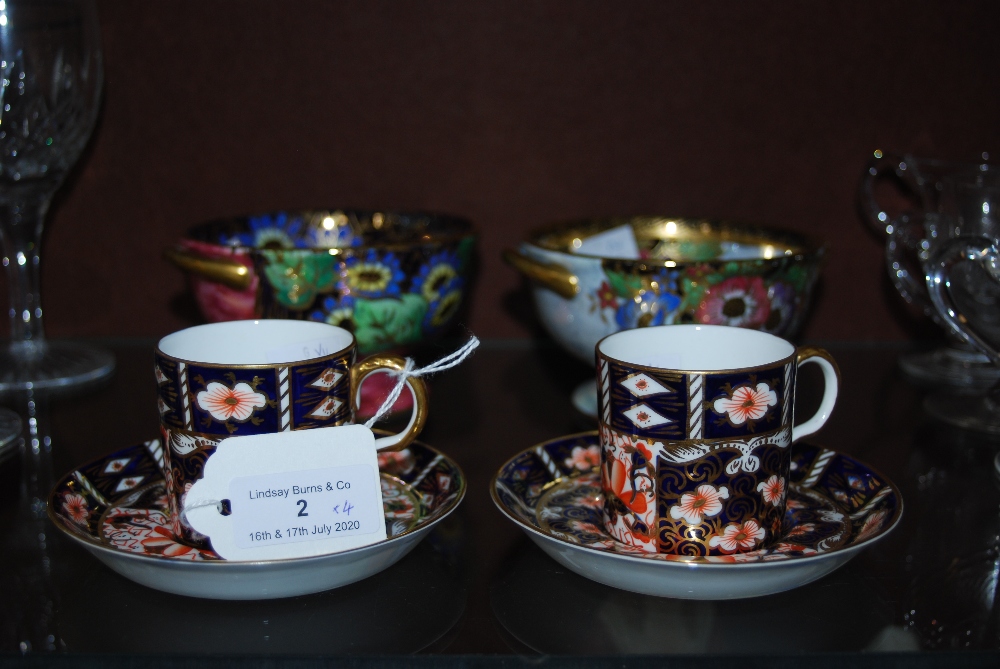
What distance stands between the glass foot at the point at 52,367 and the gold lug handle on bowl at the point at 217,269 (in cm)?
22

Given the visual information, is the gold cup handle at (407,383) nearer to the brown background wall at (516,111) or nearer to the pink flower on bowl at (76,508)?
the pink flower on bowl at (76,508)

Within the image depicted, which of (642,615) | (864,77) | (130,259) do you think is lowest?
(642,615)

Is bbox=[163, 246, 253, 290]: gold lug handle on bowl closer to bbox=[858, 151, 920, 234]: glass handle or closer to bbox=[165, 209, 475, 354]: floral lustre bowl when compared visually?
bbox=[165, 209, 475, 354]: floral lustre bowl

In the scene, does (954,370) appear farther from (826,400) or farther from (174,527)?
(174,527)

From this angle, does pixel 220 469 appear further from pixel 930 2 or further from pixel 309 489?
pixel 930 2

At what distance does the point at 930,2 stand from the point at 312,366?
2.40 ft

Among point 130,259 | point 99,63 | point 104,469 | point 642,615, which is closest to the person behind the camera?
point 642,615

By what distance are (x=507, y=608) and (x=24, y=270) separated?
645 mm

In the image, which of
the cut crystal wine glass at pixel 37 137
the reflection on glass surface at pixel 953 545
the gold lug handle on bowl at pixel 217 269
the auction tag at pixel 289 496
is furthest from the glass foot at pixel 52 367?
the reflection on glass surface at pixel 953 545

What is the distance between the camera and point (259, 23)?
88 centimetres

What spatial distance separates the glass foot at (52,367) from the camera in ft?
2.71

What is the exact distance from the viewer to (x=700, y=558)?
48 cm

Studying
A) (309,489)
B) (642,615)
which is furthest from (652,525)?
(309,489)

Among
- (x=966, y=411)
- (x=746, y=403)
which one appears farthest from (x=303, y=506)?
(x=966, y=411)
